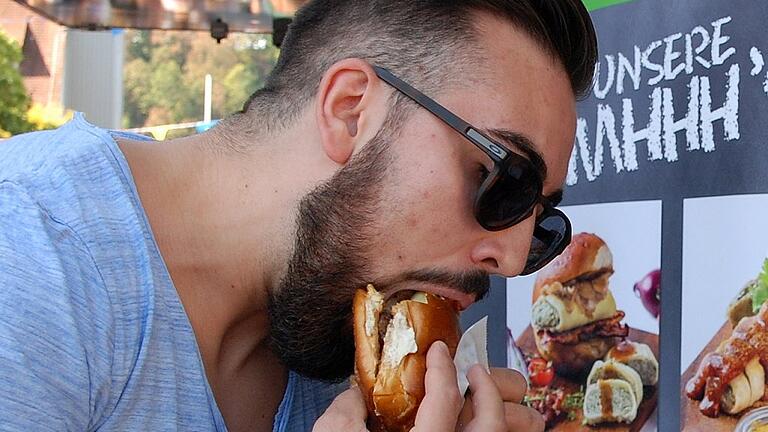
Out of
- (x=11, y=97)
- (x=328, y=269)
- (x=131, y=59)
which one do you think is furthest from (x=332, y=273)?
(x=131, y=59)

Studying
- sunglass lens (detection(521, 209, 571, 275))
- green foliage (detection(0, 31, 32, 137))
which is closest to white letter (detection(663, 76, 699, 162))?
sunglass lens (detection(521, 209, 571, 275))

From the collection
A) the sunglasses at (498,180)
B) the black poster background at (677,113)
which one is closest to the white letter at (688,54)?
the black poster background at (677,113)

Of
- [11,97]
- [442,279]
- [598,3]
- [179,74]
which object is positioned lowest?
[442,279]

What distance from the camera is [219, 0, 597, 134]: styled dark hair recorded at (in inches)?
67.1

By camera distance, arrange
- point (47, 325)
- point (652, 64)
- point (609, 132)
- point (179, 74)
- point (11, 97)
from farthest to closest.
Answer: point (179, 74)
point (11, 97)
point (609, 132)
point (652, 64)
point (47, 325)

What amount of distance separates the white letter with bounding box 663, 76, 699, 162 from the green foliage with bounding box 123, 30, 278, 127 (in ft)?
111

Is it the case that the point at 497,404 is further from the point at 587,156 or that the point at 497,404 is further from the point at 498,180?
the point at 587,156

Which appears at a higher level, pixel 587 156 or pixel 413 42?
pixel 413 42

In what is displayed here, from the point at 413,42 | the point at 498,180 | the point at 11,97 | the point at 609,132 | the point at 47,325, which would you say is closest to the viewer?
the point at 47,325

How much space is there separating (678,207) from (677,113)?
18cm

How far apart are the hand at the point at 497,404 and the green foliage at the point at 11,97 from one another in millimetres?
13860

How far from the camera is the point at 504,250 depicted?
170 centimetres

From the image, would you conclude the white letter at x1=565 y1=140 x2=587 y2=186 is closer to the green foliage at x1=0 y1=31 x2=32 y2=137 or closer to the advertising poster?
the advertising poster

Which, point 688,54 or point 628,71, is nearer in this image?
point 688,54
